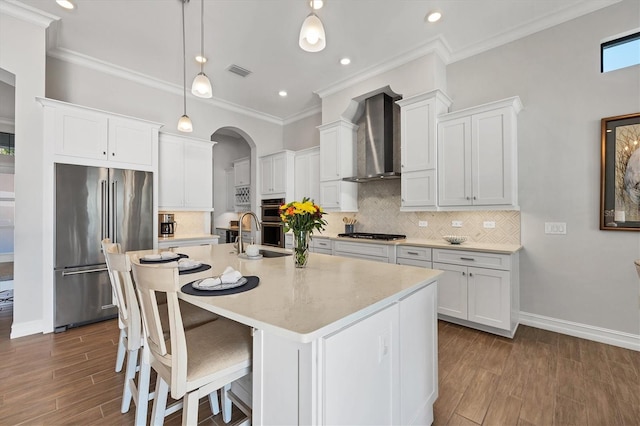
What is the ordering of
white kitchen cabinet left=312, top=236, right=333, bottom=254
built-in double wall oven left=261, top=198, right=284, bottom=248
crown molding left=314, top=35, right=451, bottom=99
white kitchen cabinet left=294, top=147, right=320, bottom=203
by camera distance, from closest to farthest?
crown molding left=314, top=35, right=451, bottom=99 → white kitchen cabinet left=312, top=236, right=333, bottom=254 → white kitchen cabinet left=294, top=147, right=320, bottom=203 → built-in double wall oven left=261, top=198, right=284, bottom=248

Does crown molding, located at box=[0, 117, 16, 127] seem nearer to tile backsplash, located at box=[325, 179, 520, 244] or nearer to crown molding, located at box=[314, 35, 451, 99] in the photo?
crown molding, located at box=[314, 35, 451, 99]

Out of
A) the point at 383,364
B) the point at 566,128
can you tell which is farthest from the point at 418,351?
the point at 566,128

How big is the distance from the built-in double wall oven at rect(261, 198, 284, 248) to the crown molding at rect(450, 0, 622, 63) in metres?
3.59

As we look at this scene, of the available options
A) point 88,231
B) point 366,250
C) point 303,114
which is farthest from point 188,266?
point 303,114

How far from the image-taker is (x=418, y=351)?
1492 millimetres

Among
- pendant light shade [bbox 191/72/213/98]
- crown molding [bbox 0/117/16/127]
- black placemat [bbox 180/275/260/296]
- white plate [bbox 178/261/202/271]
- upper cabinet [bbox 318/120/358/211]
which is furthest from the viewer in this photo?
upper cabinet [bbox 318/120/358/211]

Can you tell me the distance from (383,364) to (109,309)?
3.49m

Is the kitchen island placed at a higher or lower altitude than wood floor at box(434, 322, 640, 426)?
higher

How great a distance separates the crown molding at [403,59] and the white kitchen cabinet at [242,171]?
2.92m

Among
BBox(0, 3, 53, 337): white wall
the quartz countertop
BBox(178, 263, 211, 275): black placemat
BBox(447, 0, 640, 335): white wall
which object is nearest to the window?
BBox(447, 0, 640, 335): white wall

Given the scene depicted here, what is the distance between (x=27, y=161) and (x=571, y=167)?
5.65 m

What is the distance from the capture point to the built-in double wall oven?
5074 millimetres

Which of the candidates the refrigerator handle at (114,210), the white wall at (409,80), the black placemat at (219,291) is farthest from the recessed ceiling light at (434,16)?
the refrigerator handle at (114,210)

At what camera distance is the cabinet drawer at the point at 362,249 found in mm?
3541
